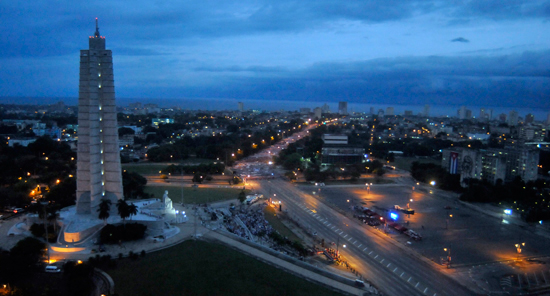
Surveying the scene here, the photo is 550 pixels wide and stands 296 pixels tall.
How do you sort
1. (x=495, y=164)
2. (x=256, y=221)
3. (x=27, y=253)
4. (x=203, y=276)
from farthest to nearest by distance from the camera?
(x=495, y=164) → (x=256, y=221) → (x=27, y=253) → (x=203, y=276)

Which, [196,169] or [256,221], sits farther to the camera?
[196,169]

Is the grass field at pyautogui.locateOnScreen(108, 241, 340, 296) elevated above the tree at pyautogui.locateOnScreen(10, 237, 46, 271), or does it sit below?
below

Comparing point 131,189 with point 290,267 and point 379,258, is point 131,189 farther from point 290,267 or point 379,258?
point 379,258

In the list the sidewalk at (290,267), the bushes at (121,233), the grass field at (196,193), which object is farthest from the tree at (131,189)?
the sidewalk at (290,267)

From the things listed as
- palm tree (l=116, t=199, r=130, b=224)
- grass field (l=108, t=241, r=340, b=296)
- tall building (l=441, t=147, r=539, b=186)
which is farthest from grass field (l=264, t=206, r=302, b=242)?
tall building (l=441, t=147, r=539, b=186)

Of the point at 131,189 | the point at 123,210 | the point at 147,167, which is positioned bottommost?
the point at 147,167

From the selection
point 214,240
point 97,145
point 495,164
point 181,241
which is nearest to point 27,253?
point 97,145

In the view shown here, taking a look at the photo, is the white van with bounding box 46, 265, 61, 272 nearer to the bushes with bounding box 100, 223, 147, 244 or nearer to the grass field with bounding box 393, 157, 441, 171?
the bushes with bounding box 100, 223, 147, 244
